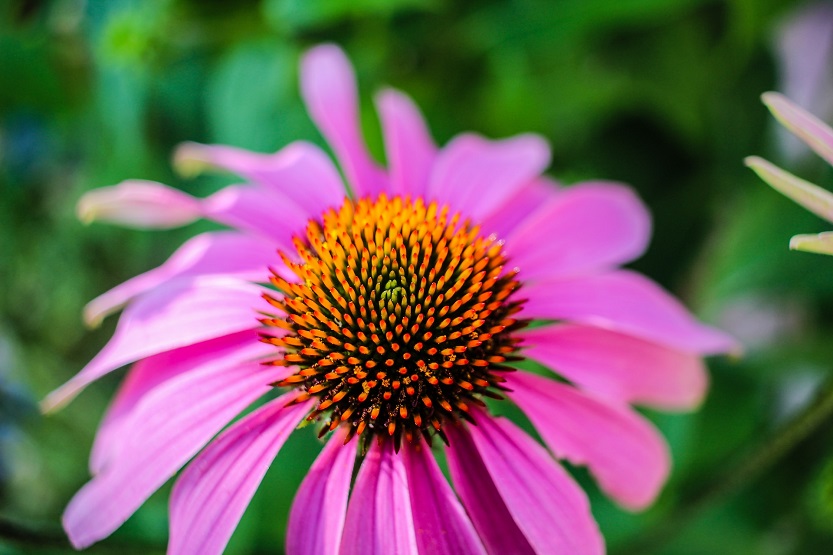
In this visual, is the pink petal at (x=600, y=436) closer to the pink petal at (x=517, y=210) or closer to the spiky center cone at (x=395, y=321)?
the spiky center cone at (x=395, y=321)

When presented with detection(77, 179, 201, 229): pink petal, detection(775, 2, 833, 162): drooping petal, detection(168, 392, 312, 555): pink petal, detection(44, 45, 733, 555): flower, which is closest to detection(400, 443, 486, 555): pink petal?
detection(44, 45, 733, 555): flower

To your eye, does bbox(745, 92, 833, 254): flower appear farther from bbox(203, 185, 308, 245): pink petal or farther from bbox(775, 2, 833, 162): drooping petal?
bbox(775, 2, 833, 162): drooping petal

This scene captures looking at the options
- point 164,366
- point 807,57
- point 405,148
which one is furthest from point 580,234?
point 807,57

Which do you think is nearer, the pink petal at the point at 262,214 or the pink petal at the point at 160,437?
the pink petal at the point at 160,437

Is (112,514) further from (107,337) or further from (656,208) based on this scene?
(107,337)

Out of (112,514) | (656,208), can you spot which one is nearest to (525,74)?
(656,208)

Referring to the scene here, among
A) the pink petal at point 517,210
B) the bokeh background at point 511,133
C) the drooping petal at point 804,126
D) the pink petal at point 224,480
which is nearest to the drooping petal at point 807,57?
the bokeh background at point 511,133
